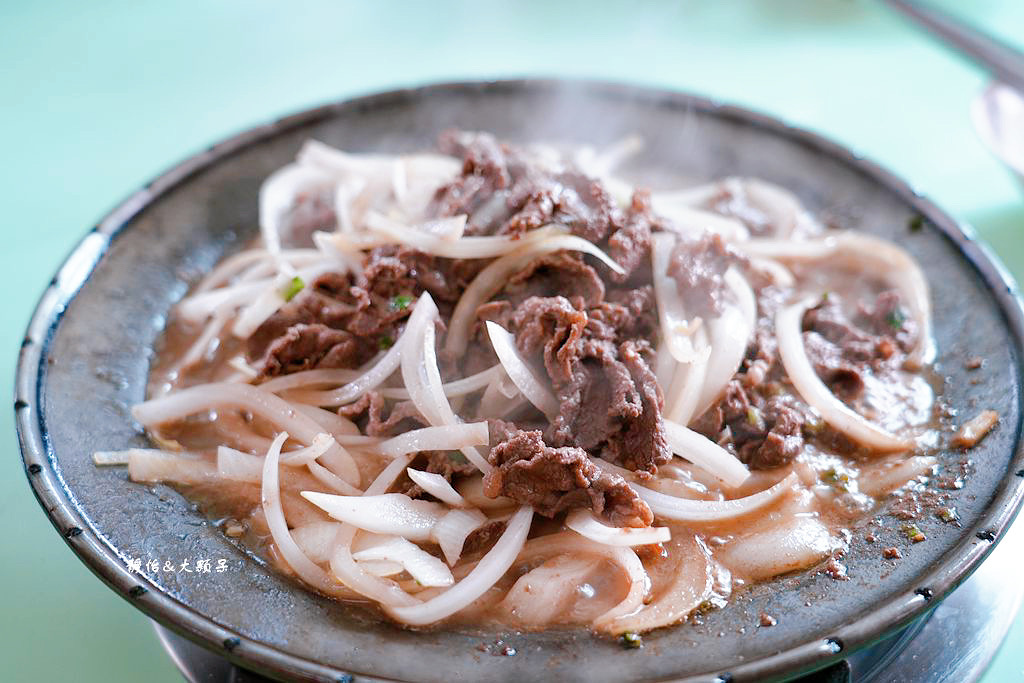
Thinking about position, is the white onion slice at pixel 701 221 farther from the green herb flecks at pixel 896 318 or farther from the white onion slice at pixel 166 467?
the white onion slice at pixel 166 467

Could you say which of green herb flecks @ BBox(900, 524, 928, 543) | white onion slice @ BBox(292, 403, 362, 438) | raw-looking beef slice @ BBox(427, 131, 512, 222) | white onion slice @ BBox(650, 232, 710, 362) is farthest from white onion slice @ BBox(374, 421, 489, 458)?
green herb flecks @ BBox(900, 524, 928, 543)

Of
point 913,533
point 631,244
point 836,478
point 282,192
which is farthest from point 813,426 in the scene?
point 282,192

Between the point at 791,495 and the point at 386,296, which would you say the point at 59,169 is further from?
the point at 791,495

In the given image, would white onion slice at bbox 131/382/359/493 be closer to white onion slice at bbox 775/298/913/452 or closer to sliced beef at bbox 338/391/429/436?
sliced beef at bbox 338/391/429/436

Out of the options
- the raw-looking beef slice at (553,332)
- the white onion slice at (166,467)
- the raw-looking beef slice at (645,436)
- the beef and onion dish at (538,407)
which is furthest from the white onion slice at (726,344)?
the white onion slice at (166,467)

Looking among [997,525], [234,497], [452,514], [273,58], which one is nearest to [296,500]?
[234,497]
